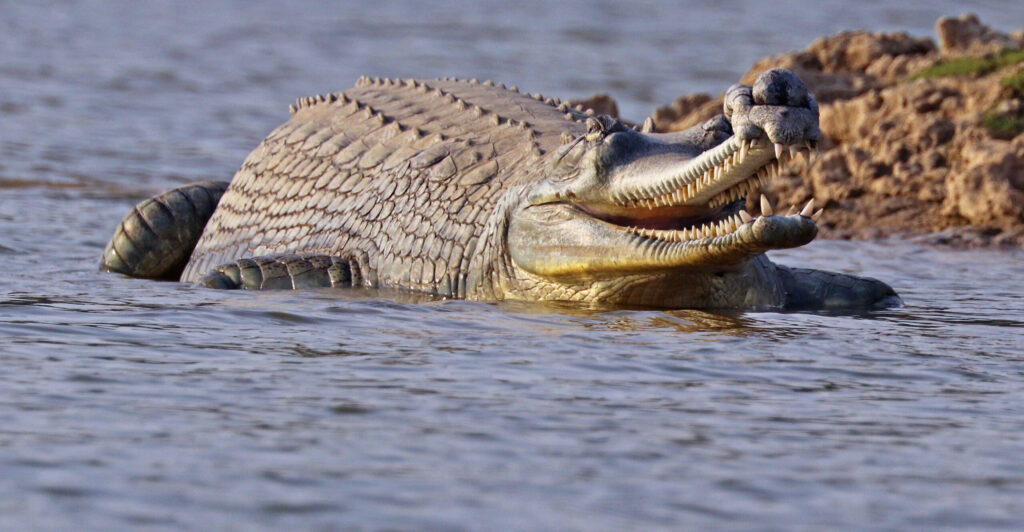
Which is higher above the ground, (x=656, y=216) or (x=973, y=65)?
(x=973, y=65)

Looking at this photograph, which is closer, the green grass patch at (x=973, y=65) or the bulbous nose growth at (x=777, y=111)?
the bulbous nose growth at (x=777, y=111)

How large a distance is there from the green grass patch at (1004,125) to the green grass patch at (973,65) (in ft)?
2.79

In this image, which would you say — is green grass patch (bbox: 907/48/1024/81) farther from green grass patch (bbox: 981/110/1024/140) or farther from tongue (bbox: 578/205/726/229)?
tongue (bbox: 578/205/726/229)

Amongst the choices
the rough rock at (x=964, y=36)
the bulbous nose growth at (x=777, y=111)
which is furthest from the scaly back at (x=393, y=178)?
the rough rock at (x=964, y=36)

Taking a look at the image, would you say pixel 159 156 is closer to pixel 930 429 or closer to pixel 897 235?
pixel 897 235

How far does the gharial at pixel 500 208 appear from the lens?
570cm

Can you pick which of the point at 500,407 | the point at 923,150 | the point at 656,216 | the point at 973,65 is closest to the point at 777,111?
the point at 656,216

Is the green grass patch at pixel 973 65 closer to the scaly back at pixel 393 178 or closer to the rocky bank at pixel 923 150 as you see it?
the rocky bank at pixel 923 150

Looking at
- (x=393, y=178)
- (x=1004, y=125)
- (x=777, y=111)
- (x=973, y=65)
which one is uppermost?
(x=973, y=65)

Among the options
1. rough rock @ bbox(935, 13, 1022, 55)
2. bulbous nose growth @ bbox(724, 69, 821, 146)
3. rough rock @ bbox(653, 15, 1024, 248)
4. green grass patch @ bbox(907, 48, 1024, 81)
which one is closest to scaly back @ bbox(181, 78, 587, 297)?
bulbous nose growth @ bbox(724, 69, 821, 146)

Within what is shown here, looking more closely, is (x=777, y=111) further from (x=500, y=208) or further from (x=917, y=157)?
(x=917, y=157)

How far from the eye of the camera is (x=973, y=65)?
10492 millimetres

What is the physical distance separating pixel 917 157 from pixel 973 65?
3.65ft

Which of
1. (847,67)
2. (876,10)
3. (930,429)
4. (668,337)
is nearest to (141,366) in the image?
(668,337)
